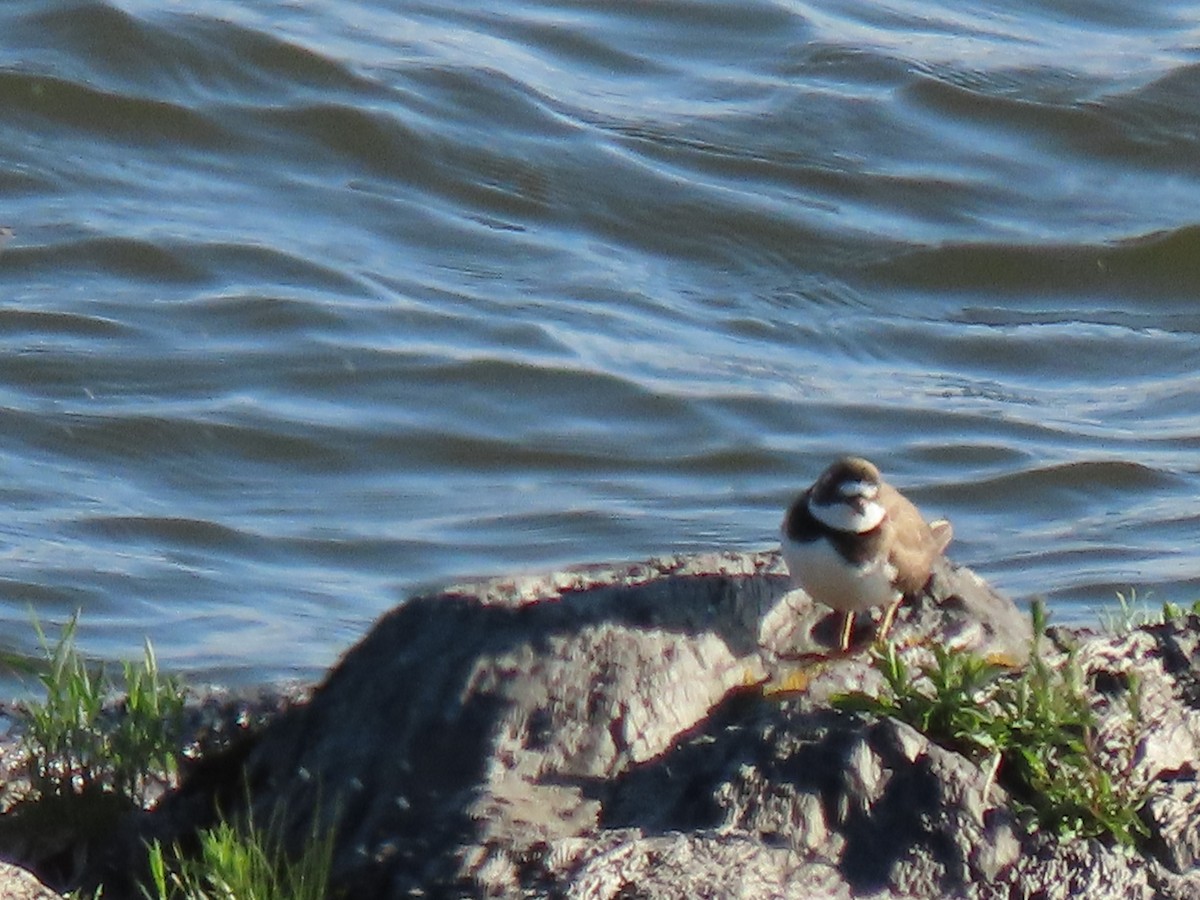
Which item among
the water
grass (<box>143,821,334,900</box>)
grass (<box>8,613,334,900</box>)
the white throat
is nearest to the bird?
the white throat

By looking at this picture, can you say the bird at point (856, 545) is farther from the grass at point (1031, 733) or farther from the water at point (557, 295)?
the water at point (557, 295)

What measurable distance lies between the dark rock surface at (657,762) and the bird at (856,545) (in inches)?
5.0

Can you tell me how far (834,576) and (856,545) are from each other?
0.10 m

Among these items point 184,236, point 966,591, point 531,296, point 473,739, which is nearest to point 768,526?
point 531,296

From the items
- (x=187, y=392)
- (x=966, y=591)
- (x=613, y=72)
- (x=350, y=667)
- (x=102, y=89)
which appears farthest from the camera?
(x=613, y=72)

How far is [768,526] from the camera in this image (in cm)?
1104

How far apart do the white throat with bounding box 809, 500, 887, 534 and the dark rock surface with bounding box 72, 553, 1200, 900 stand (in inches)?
9.8

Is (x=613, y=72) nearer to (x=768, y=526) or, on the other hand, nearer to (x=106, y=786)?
(x=768, y=526)

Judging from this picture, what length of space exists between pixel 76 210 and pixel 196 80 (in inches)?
69.0

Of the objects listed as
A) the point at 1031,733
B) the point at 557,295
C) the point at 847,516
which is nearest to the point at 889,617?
the point at 847,516

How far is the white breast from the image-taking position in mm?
5238

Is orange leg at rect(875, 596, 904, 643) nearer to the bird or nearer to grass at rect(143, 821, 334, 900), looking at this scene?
the bird

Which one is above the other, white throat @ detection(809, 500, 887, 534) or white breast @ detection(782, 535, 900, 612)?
white throat @ detection(809, 500, 887, 534)

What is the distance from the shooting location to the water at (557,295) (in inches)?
433
